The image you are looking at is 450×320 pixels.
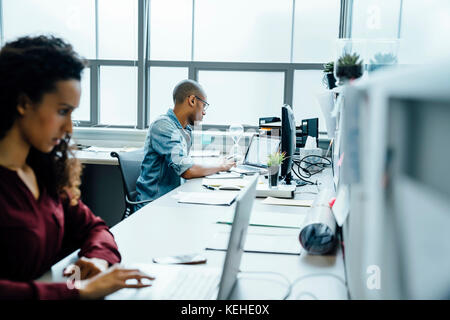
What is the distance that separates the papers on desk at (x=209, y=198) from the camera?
192cm

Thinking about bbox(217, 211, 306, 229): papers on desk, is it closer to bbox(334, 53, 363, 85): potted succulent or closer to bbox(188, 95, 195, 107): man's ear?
bbox(334, 53, 363, 85): potted succulent

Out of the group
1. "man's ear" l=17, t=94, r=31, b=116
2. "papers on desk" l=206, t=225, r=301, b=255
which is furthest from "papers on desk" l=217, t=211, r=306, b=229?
"man's ear" l=17, t=94, r=31, b=116

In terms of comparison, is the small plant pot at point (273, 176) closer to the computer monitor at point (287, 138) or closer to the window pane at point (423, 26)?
the computer monitor at point (287, 138)

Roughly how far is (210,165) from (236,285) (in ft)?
5.59

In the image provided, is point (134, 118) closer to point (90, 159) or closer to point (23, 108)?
point (90, 159)

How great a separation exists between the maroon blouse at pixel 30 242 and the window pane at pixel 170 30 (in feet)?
10.7

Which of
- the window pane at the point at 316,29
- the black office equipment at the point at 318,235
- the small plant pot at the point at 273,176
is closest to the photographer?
the black office equipment at the point at 318,235

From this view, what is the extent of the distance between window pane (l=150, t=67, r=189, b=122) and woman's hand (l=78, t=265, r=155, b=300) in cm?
349

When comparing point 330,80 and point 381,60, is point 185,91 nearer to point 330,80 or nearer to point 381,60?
point 330,80

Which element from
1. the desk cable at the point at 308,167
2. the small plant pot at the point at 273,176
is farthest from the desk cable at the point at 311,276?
the desk cable at the point at 308,167

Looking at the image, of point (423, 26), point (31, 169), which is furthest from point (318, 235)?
point (423, 26)

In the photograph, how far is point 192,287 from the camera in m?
1.00

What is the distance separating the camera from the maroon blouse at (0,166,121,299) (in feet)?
2.91

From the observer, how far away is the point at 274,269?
3.73 ft
